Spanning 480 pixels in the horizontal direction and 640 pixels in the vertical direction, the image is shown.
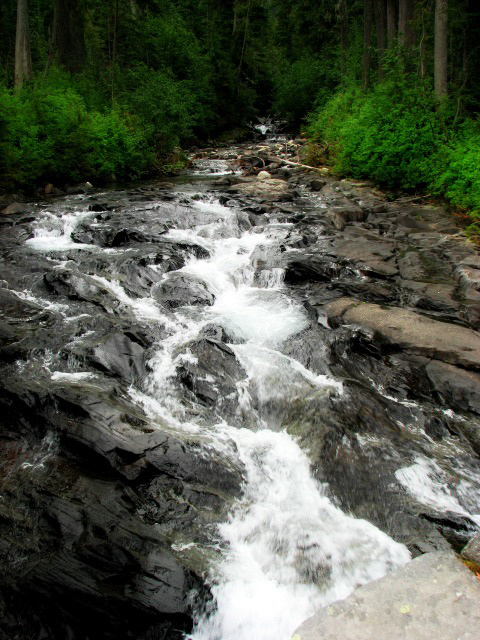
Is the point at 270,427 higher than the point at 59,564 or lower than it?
lower

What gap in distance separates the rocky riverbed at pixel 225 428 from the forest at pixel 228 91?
4793 mm

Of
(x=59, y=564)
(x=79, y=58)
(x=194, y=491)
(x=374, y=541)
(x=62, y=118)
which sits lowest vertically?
(x=374, y=541)

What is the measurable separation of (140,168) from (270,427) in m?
15.1

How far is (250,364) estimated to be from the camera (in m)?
5.93

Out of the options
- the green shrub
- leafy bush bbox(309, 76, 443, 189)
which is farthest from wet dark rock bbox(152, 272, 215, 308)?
leafy bush bbox(309, 76, 443, 189)

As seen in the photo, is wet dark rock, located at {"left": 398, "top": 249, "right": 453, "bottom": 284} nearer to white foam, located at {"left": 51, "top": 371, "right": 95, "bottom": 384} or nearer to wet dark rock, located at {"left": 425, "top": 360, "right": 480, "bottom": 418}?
wet dark rock, located at {"left": 425, "top": 360, "right": 480, "bottom": 418}

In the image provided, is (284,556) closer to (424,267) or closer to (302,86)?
(424,267)

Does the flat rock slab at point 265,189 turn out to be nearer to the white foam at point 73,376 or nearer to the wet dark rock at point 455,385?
the wet dark rock at point 455,385

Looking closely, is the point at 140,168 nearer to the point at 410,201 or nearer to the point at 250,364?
the point at 410,201

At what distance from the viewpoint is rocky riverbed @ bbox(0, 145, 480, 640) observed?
3184 millimetres

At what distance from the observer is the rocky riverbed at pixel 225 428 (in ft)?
10.4

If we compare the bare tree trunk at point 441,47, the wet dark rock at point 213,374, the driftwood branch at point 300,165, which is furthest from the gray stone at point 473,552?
the driftwood branch at point 300,165

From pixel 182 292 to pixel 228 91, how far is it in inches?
1189

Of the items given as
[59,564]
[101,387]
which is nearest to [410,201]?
[101,387]
